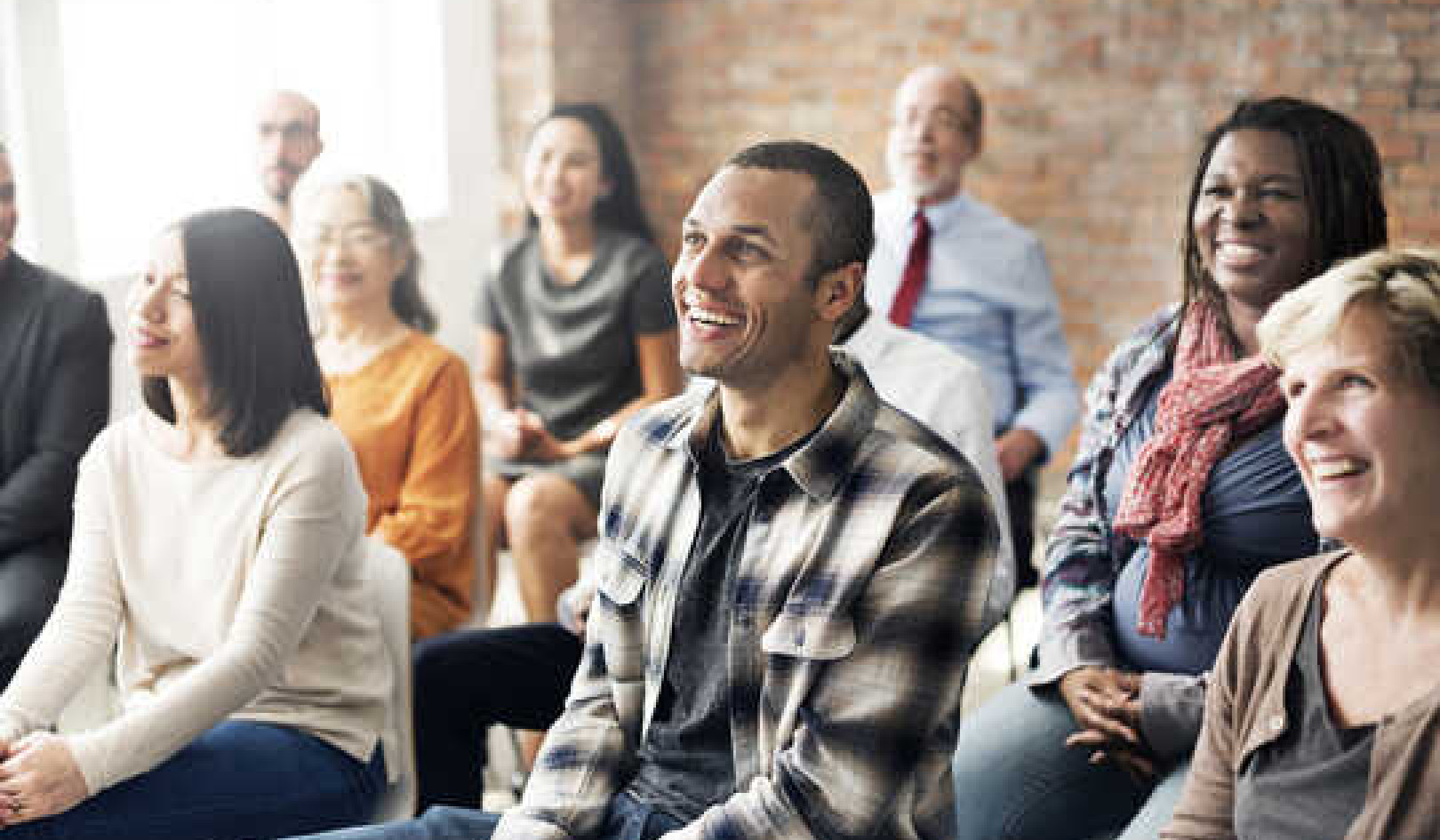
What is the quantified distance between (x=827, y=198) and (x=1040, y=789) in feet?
2.92

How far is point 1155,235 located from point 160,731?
12.5ft

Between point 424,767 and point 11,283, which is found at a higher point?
point 11,283

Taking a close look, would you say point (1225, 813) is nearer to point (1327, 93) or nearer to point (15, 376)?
point (15, 376)

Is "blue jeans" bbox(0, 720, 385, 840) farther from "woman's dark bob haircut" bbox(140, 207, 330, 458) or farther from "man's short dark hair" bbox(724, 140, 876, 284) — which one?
"man's short dark hair" bbox(724, 140, 876, 284)

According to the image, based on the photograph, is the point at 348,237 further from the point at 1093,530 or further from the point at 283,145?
the point at 1093,530

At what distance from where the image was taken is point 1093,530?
2.42 m

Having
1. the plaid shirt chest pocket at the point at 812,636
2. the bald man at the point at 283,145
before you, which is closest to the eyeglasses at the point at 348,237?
the bald man at the point at 283,145

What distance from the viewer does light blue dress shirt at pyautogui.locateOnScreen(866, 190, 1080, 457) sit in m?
3.71

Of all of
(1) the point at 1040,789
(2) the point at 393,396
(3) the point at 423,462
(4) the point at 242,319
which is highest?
(4) the point at 242,319

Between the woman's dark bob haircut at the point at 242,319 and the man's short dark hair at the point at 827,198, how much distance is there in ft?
2.63

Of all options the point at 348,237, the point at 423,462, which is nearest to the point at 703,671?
the point at 423,462

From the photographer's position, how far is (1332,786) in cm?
154

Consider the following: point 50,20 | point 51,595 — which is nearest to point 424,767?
point 51,595

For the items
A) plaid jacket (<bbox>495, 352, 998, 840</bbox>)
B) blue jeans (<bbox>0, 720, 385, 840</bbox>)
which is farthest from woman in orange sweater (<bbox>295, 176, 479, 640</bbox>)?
plaid jacket (<bbox>495, 352, 998, 840</bbox>)
